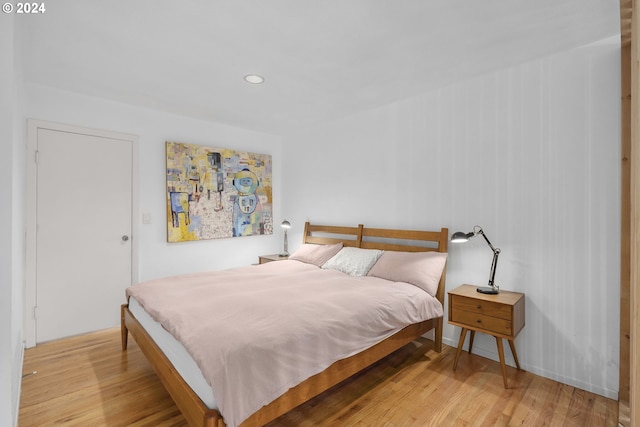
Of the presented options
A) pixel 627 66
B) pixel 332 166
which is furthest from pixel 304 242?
pixel 627 66

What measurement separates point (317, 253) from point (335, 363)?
6.07 ft

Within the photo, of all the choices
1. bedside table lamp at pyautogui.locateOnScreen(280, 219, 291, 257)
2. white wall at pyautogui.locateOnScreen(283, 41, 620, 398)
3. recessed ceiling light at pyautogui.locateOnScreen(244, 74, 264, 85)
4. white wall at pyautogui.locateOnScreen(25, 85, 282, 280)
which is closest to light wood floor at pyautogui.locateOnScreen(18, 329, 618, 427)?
white wall at pyautogui.locateOnScreen(283, 41, 620, 398)

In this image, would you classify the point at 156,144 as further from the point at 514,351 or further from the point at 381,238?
the point at 514,351

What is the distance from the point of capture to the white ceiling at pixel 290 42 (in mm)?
1823

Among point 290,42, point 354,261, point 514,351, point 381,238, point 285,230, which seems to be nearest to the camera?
point 290,42

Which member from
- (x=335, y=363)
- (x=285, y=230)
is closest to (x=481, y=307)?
(x=335, y=363)

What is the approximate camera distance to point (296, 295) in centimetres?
237

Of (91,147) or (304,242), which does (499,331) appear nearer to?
(304,242)

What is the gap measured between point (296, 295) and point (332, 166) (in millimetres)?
2184

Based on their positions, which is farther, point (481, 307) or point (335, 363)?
point (481, 307)

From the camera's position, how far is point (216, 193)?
4.04m

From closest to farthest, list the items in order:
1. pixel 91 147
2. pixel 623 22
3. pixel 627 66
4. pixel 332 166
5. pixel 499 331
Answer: pixel 623 22 → pixel 627 66 → pixel 499 331 → pixel 91 147 → pixel 332 166

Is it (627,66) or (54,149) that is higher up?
(627,66)

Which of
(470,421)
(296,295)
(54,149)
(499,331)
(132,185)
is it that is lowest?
(470,421)
